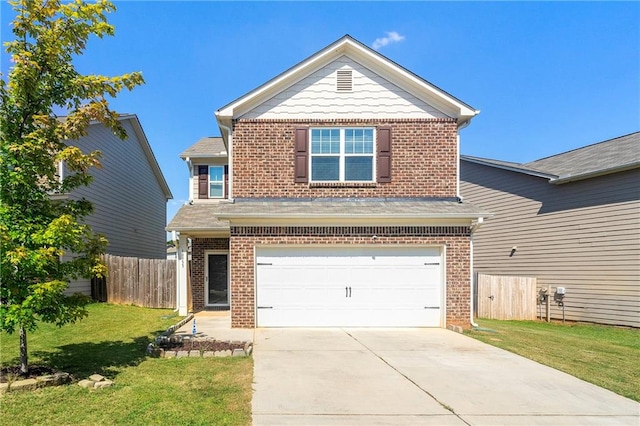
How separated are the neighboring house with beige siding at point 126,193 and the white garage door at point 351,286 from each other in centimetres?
840

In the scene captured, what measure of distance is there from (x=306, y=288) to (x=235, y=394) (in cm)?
Answer: 540

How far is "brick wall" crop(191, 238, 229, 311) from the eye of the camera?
14.1 metres

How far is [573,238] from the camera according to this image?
47.7 ft

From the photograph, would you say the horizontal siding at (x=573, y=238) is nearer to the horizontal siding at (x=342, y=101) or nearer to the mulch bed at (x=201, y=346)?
the horizontal siding at (x=342, y=101)

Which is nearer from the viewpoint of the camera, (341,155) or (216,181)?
(341,155)

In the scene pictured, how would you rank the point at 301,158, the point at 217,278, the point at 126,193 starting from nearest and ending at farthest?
the point at 301,158, the point at 217,278, the point at 126,193

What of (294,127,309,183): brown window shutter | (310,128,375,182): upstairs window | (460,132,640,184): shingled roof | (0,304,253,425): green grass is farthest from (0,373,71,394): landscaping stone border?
(460,132,640,184): shingled roof

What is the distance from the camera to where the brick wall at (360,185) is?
439 inches

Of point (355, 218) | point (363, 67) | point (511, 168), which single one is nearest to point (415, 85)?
point (363, 67)

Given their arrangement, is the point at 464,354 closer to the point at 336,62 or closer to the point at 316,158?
the point at 316,158

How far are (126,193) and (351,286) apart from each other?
46.0ft

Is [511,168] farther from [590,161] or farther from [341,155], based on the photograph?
[341,155]

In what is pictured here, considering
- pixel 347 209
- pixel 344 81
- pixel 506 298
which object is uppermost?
pixel 344 81

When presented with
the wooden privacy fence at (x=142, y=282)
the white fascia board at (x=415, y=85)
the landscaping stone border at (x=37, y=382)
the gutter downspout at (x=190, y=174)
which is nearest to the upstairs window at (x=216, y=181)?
the gutter downspout at (x=190, y=174)
